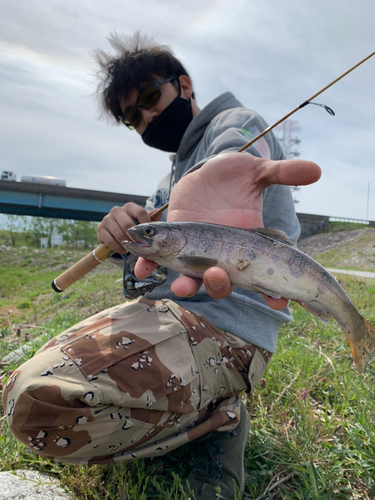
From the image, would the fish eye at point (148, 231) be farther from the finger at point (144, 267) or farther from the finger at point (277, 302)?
the finger at point (277, 302)

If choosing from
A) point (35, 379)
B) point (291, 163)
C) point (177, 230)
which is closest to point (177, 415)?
point (35, 379)

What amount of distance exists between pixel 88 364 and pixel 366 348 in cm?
190

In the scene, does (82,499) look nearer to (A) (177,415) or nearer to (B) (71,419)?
(B) (71,419)

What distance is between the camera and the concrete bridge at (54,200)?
25.7 m

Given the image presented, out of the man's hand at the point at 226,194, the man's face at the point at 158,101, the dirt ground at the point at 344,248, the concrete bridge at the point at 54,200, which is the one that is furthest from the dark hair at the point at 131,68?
the concrete bridge at the point at 54,200

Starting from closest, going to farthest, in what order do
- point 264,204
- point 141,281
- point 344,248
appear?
point 141,281
point 264,204
point 344,248

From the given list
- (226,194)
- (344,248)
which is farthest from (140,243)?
(344,248)

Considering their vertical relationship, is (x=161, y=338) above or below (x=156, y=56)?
below

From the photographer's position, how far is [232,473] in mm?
2488

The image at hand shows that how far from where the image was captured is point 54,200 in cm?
2775

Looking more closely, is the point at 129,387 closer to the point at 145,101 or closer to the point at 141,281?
the point at 141,281

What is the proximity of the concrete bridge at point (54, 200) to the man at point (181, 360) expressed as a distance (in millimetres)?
23707

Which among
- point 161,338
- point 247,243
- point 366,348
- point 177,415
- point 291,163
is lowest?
point 177,415

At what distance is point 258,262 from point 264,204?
1423mm
